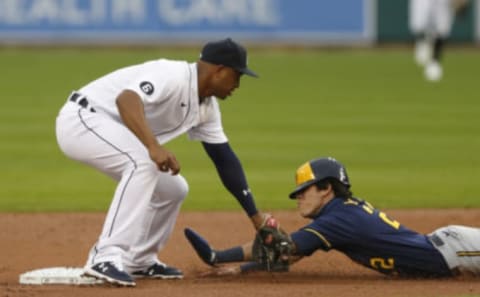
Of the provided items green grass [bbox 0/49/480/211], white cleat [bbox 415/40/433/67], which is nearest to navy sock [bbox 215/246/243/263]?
green grass [bbox 0/49/480/211]

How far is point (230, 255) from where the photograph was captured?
806cm

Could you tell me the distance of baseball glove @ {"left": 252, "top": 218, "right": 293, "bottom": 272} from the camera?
7.41 meters

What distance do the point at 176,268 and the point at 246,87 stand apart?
605 inches

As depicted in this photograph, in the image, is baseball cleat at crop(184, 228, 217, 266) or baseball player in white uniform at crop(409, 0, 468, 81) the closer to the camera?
baseball cleat at crop(184, 228, 217, 266)

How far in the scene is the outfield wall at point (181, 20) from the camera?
29.3m

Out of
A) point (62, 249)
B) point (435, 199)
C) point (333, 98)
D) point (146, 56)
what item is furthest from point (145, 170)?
point (146, 56)

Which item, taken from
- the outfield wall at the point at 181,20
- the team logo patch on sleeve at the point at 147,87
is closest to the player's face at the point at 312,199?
the team logo patch on sleeve at the point at 147,87

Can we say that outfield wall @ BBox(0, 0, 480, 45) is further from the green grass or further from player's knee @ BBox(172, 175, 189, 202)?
player's knee @ BBox(172, 175, 189, 202)

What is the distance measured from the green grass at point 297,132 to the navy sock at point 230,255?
3223 millimetres

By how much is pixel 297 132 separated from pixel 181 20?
44.2 ft

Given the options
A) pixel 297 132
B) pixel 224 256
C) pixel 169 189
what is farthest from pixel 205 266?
pixel 297 132

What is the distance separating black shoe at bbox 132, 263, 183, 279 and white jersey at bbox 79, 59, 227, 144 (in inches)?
34.0

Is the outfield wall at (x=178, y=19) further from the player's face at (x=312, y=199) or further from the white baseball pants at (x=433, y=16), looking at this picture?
the player's face at (x=312, y=199)

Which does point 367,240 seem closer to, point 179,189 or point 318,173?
point 318,173
